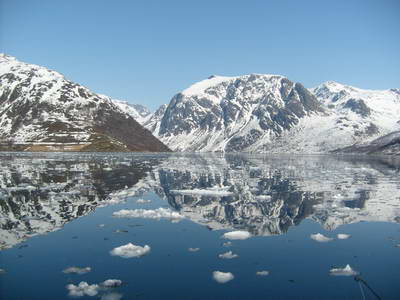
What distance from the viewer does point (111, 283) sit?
14.7 meters

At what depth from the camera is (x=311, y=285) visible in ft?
49.5

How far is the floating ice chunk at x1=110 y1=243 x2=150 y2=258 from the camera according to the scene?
1892 cm

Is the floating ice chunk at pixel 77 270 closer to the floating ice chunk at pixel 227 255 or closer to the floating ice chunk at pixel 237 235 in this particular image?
the floating ice chunk at pixel 227 255

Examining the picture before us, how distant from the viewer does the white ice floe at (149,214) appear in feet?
94.1

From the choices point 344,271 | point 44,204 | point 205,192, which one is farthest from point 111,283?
point 205,192

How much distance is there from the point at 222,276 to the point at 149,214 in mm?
14396

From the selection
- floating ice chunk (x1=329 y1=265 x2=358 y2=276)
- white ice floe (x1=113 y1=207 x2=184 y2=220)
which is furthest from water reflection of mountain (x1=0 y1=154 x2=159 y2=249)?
floating ice chunk (x1=329 y1=265 x2=358 y2=276)

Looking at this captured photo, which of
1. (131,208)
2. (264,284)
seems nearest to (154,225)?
(131,208)

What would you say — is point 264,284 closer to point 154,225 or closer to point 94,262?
point 94,262

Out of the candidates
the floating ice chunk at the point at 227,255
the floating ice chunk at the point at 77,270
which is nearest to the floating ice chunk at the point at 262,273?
the floating ice chunk at the point at 227,255

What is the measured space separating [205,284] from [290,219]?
14.7 metres

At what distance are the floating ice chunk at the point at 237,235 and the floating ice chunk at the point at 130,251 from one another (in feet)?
18.0

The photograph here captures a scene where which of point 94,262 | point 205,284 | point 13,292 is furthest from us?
point 94,262

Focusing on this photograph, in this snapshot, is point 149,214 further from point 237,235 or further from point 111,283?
point 111,283
